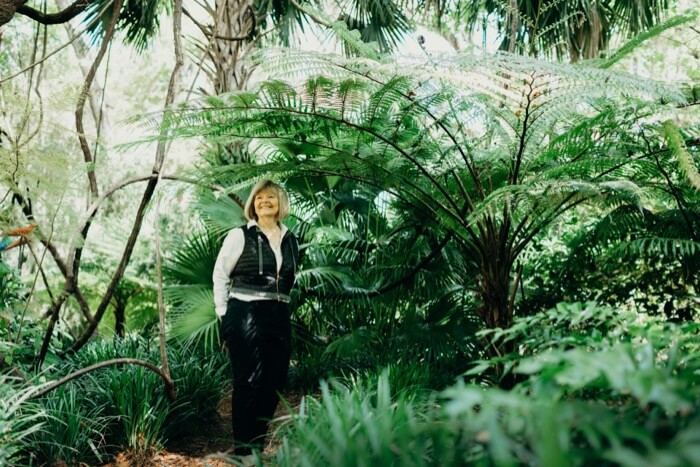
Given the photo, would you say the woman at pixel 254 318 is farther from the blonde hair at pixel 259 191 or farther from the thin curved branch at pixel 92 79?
the thin curved branch at pixel 92 79

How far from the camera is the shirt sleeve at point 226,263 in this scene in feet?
10.4

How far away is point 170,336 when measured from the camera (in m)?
4.55

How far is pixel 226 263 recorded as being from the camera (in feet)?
10.5

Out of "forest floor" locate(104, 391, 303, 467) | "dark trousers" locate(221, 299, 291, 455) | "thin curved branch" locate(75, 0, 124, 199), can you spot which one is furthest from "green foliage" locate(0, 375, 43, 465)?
"thin curved branch" locate(75, 0, 124, 199)

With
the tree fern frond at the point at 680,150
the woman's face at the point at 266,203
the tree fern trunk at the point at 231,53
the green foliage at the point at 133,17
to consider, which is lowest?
the woman's face at the point at 266,203

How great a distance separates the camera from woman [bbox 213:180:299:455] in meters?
3.11

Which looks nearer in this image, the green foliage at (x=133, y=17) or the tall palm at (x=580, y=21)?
the tall palm at (x=580, y=21)

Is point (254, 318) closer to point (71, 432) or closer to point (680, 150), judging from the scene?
point (71, 432)

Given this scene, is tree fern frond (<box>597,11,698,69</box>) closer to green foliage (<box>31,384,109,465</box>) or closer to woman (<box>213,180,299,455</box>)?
woman (<box>213,180,299,455</box>)

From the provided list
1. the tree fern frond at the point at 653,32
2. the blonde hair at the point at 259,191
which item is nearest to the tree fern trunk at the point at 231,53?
the blonde hair at the point at 259,191

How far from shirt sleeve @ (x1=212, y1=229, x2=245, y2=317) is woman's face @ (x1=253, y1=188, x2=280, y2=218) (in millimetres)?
163

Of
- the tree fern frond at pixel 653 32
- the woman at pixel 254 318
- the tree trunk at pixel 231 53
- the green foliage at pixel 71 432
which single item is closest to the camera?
the tree fern frond at pixel 653 32

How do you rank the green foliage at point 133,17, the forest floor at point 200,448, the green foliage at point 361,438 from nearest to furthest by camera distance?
the green foliage at point 361,438 → the forest floor at point 200,448 → the green foliage at point 133,17

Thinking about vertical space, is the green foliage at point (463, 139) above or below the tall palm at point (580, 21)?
below
